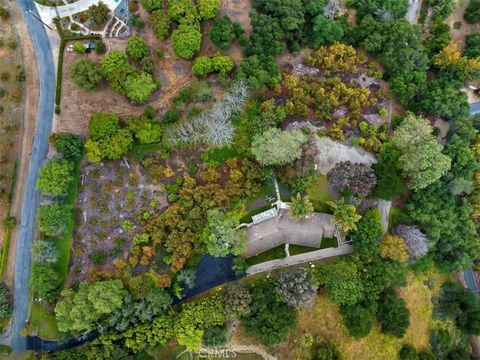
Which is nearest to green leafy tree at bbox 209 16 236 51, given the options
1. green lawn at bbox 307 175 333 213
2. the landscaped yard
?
green lawn at bbox 307 175 333 213

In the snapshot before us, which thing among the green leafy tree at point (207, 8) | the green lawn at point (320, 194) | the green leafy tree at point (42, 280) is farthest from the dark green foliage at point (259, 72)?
the green leafy tree at point (42, 280)

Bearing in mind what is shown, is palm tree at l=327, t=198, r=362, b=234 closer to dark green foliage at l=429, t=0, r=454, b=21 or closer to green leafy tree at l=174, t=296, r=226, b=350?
green leafy tree at l=174, t=296, r=226, b=350

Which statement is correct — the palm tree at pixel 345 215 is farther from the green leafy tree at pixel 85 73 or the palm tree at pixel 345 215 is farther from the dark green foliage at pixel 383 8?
the green leafy tree at pixel 85 73

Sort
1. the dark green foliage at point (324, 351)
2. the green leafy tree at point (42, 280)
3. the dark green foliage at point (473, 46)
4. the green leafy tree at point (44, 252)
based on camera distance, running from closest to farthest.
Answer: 1. the green leafy tree at point (42, 280)
2. the dark green foliage at point (324, 351)
3. the green leafy tree at point (44, 252)
4. the dark green foliage at point (473, 46)

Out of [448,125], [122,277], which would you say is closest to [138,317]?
[122,277]

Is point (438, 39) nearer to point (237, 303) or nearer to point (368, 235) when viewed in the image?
point (368, 235)

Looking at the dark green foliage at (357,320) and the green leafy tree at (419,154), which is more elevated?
the green leafy tree at (419,154)

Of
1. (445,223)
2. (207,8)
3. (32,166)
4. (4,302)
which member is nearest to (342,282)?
(445,223)
